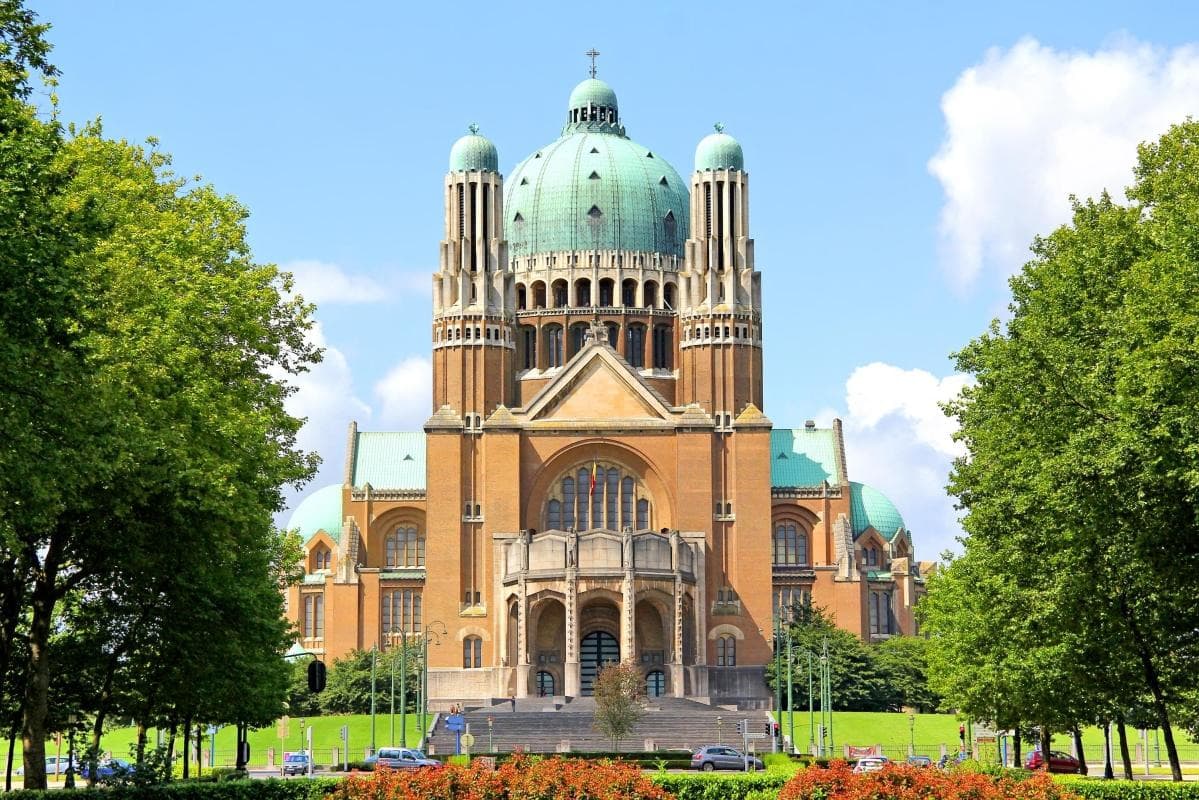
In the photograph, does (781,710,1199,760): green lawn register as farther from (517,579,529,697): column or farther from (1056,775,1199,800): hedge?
(1056,775,1199,800): hedge

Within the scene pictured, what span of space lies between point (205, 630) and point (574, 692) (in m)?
52.4

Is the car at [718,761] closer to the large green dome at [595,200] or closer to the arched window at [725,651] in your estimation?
the arched window at [725,651]

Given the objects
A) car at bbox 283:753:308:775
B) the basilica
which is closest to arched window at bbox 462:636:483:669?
the basilica

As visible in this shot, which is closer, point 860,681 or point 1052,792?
point 1052,792

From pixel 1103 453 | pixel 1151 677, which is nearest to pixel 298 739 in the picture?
pixel 1151 677

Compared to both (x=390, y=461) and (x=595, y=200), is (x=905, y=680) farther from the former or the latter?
(x=390, y=461)

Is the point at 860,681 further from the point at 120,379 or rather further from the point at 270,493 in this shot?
the point at 120,379

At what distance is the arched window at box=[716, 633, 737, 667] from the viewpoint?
104500 millimetres

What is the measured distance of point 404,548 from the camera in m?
121

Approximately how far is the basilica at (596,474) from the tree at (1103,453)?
51643mm

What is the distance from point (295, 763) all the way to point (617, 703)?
14143 mm

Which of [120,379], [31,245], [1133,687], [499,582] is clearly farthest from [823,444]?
[31,245]

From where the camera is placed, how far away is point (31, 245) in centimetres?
2861

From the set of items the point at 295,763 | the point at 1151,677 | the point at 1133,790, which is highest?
the point at 1151,677
